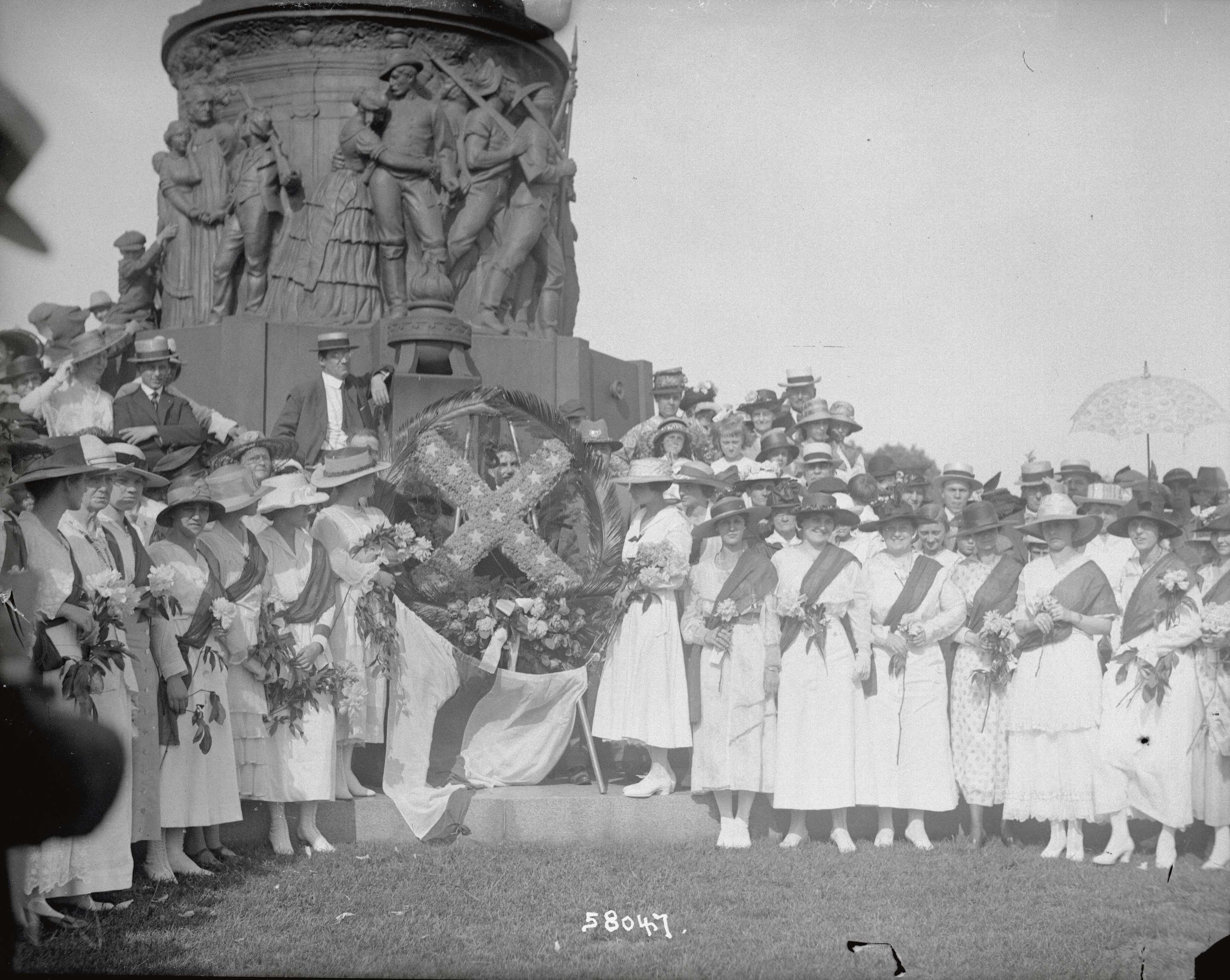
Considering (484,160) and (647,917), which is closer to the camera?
(647,917)

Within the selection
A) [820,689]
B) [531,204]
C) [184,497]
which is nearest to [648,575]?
[820,689]

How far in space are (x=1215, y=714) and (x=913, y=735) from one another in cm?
184

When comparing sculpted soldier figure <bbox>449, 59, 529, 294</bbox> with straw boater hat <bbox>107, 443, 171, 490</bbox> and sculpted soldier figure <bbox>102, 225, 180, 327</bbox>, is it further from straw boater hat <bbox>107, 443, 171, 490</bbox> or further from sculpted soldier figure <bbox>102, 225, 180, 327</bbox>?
straw boater hat <bbox>107, 443, 171, 490</bbox>

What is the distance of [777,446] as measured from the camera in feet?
40.2

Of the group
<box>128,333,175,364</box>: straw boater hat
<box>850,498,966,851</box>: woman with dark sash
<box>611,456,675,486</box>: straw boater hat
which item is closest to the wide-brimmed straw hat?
<box>850,498,966,851</box>: woman with dark sash

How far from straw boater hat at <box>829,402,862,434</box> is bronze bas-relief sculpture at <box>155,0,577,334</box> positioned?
9.29ft

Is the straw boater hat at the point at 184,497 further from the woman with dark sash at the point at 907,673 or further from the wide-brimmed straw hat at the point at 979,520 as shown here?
the wide-brimmed straw hat at the point at 979,520

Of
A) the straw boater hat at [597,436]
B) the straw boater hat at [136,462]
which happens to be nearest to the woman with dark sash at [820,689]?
the straw boater hat at [597,436]

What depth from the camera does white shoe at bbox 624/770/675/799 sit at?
9.99m

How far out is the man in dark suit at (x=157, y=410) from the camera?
10711 millimetres

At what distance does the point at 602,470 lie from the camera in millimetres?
10969

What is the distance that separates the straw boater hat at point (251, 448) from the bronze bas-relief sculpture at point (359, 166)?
279cm

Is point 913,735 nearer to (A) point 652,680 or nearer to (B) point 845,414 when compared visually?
(A) point 652,680

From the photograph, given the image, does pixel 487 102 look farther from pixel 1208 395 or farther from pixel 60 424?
pixel 1208 395
